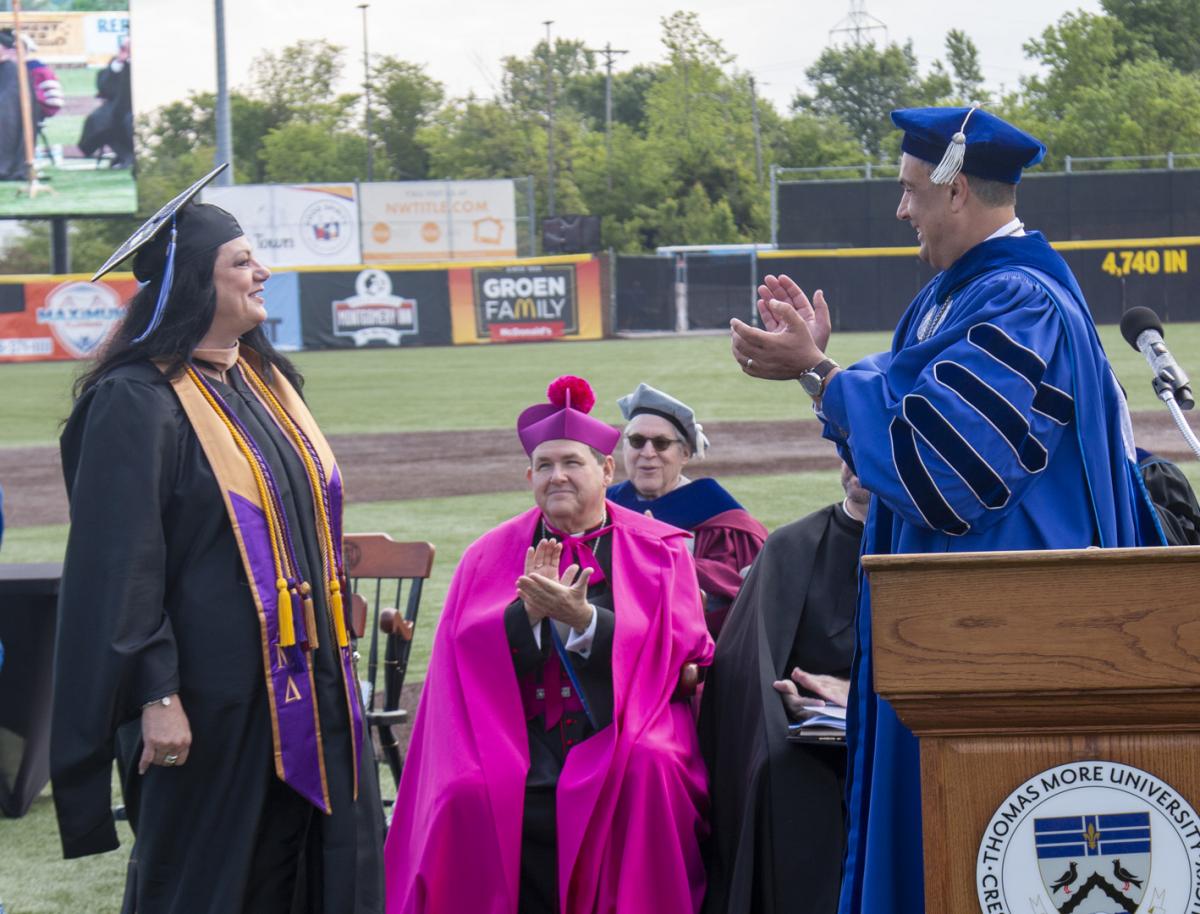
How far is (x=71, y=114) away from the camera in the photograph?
3253 cm

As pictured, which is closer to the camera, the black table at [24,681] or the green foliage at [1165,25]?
the black table at [24,681]

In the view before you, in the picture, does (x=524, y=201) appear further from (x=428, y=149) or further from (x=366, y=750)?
(x=366, y=750)

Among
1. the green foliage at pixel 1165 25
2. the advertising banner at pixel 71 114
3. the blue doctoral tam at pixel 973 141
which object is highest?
the green foliage at pixel 1165 25

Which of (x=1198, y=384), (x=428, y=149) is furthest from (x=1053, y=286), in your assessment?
(x=428, y=149)

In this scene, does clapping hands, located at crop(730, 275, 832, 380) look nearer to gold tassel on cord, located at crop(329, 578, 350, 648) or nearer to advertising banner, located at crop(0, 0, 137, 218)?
gold tassel on cord, located at crop(329, 578, 350, 648)

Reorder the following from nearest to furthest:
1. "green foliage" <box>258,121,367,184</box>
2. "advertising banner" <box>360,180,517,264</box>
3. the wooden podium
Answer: the wooden podium
"advertising banner" <box>360,180,517,264</box>
"green foliage" <box>258,121,367,184</box>

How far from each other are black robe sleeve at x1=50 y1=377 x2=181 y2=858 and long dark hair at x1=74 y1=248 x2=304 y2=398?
13cm

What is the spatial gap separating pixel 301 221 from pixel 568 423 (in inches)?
1694

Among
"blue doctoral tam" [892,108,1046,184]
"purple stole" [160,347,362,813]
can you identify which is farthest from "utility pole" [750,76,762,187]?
"blue doctoral tam" [892,108,1046,184]

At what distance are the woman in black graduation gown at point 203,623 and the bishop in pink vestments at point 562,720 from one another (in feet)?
1.24

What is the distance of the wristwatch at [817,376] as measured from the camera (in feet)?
10.0

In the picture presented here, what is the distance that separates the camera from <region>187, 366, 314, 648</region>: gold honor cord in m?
3.65

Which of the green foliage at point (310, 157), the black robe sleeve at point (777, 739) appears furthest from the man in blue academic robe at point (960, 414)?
the green foliage at point (310, 157)

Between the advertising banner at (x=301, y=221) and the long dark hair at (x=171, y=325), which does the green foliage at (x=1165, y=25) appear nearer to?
the advertising banner at (x=301, y=221)
